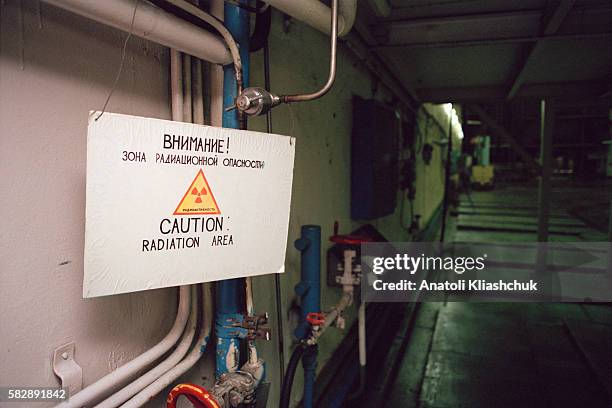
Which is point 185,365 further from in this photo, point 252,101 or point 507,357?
point 507,357

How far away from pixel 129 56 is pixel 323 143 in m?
1.15

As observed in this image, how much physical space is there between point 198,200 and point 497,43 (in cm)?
196

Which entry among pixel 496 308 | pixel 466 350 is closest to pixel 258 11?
pixel 466 350

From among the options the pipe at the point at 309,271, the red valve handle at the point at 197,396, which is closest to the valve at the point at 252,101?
the red valve handle at the point at 197,396

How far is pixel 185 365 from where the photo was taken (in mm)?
937

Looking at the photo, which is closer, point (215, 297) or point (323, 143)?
point (215, 297)

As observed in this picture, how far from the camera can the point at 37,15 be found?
2.26 feet

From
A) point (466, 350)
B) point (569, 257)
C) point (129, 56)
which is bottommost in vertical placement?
point (466, 350)

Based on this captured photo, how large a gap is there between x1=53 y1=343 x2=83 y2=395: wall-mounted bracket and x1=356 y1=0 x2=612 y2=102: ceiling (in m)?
1.59

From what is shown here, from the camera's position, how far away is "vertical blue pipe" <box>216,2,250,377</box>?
3.19ft

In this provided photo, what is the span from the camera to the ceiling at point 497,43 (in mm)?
1868

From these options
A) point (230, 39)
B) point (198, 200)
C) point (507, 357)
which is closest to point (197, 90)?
point (230, 39)

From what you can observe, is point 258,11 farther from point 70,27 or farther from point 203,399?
point 203,399

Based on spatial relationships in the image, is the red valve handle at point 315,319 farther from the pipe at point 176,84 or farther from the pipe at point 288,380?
the pipe at point 176,84
